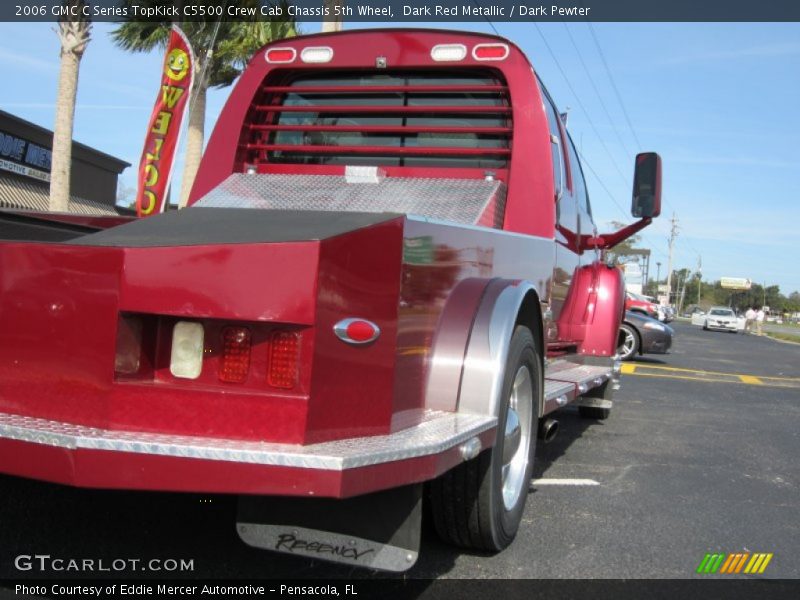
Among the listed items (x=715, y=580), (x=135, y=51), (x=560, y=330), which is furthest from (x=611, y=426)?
(x=135, y=51)

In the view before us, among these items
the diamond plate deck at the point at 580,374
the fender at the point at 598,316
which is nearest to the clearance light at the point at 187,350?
the diamond plate deck at the point at 580,374

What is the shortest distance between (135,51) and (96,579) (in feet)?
53.0

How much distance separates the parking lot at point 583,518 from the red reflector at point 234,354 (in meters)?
1.14

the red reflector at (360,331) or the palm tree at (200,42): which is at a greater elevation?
the palm tree at (200,42)

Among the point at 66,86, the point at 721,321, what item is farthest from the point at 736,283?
the point at 66,86

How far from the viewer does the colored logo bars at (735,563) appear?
368 cm

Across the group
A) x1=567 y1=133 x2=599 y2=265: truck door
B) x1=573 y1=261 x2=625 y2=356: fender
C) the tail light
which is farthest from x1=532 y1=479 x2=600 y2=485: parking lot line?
the tail light

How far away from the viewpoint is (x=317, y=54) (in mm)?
4914

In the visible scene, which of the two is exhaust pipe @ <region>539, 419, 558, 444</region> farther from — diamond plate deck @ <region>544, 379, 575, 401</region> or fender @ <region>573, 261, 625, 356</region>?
fender @ <region>573, 261, 625, 356</region>

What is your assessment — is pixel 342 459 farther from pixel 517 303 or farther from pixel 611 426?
pixel 611 426

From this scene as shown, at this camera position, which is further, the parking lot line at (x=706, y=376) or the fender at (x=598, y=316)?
the parking lot line at (x=706, y=376)

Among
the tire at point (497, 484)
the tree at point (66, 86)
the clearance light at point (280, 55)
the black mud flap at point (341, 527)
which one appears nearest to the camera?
the black mud flap at point (341, 527)

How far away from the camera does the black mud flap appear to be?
8.32ft

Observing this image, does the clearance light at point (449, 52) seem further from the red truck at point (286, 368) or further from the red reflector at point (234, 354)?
the red reflector at point (234, 354)
